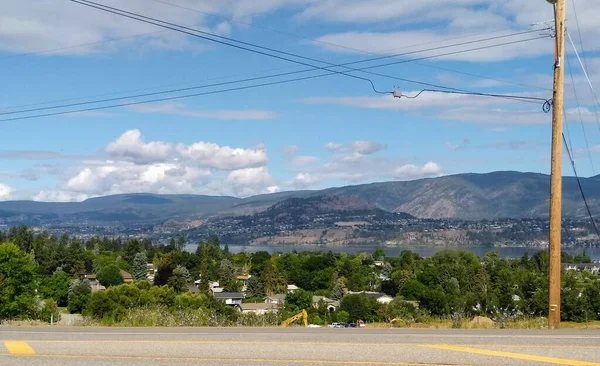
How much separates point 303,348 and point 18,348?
198 inches

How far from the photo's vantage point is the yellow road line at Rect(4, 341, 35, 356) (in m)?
12.6

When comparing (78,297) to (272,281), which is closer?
(78,297)

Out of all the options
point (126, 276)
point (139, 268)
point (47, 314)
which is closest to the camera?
point (47, 314)

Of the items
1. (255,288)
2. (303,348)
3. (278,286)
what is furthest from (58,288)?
(303,348)

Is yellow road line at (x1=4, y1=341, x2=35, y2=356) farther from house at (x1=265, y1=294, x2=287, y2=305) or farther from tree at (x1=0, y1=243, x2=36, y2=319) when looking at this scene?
house at (x1=265, y1=294, x2=287, y2=305)

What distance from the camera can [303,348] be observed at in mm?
12383

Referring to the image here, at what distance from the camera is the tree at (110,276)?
108387mm

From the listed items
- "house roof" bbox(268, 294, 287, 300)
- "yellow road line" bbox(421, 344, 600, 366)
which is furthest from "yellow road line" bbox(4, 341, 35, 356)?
"house roof" bbox(268, 294, 287, 300)

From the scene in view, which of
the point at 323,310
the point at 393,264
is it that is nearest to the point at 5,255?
the point at 323,310

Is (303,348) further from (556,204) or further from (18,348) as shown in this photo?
(556,204)

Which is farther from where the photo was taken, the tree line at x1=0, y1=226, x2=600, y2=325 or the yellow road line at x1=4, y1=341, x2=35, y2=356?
the tree line at x1=0, y1=226, x2=600, y2=325

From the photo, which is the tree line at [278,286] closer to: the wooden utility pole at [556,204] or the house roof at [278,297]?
the wooden utility pole at [556,204]

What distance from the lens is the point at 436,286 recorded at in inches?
3398

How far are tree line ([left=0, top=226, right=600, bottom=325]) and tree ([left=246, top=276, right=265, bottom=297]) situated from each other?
135 mm
